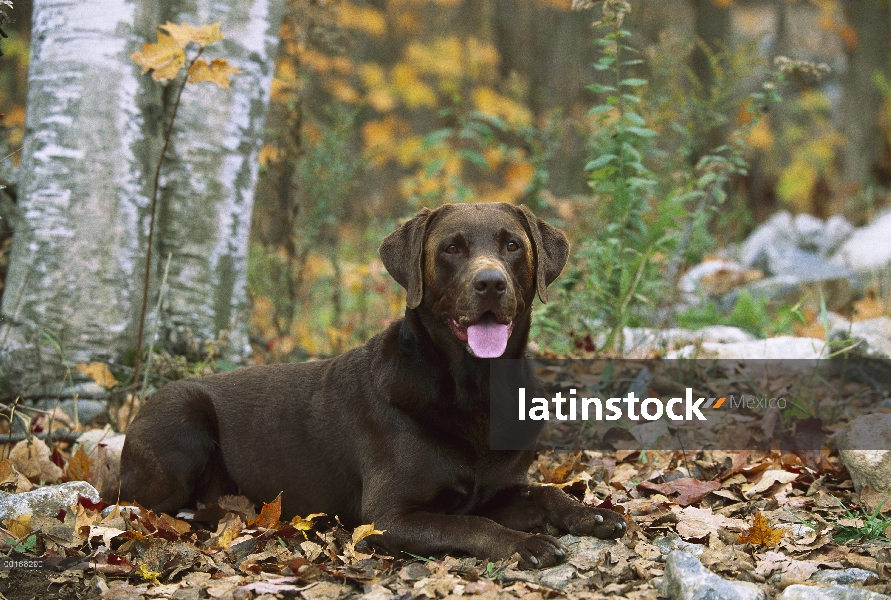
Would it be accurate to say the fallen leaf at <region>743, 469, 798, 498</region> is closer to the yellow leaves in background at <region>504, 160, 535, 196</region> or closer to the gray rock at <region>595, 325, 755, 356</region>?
the gray rock at <region>595, 325, 755, 356</region>

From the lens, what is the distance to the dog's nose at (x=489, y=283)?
128 inches

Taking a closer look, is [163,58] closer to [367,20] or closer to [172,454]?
[172,454]

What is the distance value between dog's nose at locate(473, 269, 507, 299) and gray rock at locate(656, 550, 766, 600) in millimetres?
1125

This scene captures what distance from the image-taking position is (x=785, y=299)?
705 centimetres

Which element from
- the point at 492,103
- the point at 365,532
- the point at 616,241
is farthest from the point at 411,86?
the point at 365,532

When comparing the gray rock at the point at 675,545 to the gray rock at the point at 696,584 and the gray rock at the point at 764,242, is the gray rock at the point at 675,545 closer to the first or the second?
A: the gray rock at the point at 696,584

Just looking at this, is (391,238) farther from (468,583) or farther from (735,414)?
(735,414)

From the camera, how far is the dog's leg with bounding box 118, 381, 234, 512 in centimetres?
386

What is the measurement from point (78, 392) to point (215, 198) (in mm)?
1386

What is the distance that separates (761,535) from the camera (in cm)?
309

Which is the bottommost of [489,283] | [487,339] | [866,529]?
[866,529]

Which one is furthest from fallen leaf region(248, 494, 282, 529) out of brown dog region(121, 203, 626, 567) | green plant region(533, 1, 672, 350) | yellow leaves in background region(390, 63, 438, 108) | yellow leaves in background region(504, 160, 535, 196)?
yellow leaves in background region(390, 63, 438, 108)

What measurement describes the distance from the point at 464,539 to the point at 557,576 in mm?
378

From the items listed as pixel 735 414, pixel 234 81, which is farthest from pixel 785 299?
pixel 234 81
